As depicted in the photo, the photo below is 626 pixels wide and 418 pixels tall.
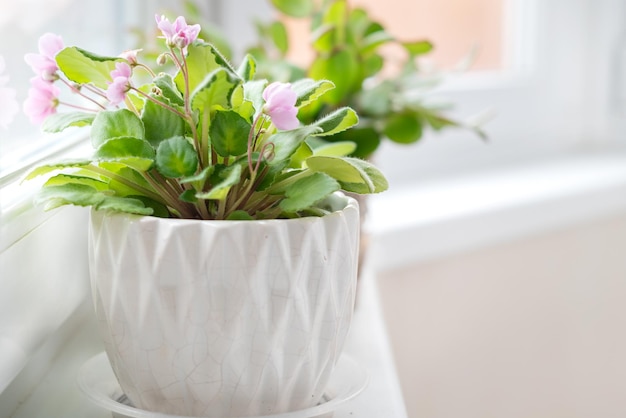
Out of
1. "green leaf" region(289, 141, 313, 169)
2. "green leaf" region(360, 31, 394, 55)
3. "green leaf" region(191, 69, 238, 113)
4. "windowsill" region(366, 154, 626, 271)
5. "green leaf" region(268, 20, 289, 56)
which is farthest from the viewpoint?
"windowsill" region(366, 154, 626, 271)

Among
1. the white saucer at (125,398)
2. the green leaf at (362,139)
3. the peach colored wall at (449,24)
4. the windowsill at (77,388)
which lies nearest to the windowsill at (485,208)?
the peach colored wall at (449,24)

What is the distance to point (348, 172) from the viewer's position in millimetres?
419

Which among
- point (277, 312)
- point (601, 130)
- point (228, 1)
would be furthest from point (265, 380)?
point (601, 130)

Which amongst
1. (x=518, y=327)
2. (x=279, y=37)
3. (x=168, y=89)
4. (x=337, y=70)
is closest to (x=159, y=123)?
(x=168, y=89)

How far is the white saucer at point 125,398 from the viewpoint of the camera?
42 cm

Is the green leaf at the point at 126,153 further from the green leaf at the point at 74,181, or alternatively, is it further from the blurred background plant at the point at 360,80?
the blurred background plant at the point at 360,80

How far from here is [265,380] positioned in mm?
408

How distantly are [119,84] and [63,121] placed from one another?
0.04 m

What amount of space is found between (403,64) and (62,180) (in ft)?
1.70

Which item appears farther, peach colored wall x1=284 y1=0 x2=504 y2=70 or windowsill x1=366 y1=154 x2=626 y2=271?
peach colored wall x1=284 y1=0 x2=504 y2=70

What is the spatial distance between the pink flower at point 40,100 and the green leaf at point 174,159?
0.28 ft

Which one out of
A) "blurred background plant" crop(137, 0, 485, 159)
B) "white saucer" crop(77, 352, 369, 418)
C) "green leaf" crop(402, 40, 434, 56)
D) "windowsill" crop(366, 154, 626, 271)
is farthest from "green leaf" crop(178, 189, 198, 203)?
"windowsill" crop(366, 154, 626, 271)

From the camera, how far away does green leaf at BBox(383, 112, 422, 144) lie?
776 millimetres

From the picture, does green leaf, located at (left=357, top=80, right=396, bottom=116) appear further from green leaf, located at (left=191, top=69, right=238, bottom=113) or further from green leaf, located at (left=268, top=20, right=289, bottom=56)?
green leaf, located at (left=191, top=69, right=238, bottom=113)
